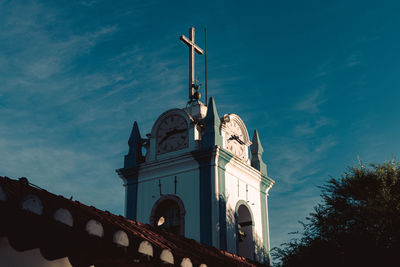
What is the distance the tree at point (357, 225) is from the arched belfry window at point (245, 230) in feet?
8.53

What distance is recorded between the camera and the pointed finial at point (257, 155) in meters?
23.5

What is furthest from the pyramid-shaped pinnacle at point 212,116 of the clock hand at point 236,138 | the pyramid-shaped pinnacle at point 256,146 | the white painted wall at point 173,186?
the pyramid-shaped pinnacle at point 256,146

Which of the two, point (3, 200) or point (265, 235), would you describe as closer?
point (3, 200)

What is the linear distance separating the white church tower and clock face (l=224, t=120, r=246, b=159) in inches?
1.8

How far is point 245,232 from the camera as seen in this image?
21.9m

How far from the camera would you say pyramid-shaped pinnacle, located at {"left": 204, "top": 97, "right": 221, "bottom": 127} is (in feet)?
69.7

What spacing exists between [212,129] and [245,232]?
4.78 m

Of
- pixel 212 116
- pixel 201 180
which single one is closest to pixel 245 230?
pixel 201 180

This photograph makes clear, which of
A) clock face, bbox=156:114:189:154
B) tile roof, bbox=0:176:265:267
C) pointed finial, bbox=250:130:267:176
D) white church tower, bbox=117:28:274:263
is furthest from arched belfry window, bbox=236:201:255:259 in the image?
tile roof, bbox=0:176:265:267

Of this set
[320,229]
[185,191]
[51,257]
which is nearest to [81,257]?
[51,257]

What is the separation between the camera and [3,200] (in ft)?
20.4

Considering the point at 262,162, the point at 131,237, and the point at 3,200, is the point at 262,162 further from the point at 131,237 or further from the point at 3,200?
the point at 3,200

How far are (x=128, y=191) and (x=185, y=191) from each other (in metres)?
3.04

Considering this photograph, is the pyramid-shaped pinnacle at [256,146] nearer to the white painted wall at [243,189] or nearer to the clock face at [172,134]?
the white painted wall at [243,189]
